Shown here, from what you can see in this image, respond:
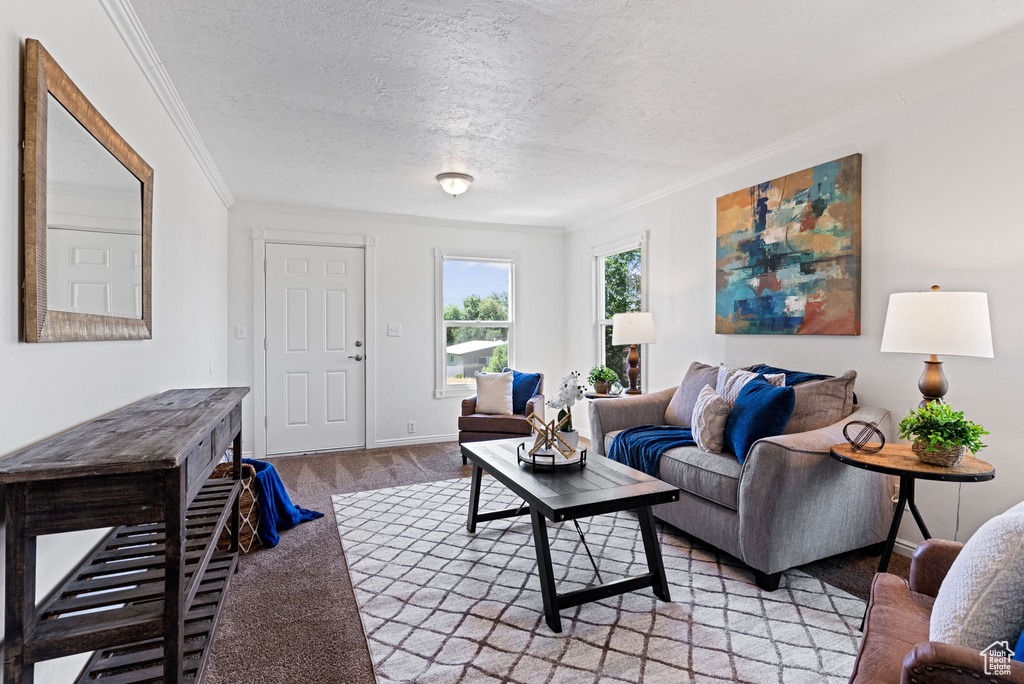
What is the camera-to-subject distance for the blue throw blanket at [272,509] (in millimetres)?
2895

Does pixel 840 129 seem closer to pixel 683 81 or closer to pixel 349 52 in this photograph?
pixel 683 81

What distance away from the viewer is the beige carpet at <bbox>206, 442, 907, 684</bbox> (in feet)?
5.95

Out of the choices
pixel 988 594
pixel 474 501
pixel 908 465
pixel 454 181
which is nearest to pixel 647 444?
pixel 474 501

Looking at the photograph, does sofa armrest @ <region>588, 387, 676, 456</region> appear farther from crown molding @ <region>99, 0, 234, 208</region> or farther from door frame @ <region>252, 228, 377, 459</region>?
crown molding @ <region>99, 0, 234, 208</region>

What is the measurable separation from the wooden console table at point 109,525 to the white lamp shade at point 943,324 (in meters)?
2.70

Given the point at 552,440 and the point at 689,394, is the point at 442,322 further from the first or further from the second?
the point at 552,440

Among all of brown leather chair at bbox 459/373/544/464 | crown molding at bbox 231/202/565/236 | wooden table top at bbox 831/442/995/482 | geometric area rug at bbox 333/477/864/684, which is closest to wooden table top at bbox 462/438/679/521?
geometric area rug at bbox 333/477/864/684

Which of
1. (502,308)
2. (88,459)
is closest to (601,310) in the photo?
(502,308)

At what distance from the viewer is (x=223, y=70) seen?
7.98ft

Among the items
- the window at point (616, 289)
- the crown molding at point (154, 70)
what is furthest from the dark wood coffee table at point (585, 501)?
the window at point (616, 289)

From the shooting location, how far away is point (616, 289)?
17.2ft

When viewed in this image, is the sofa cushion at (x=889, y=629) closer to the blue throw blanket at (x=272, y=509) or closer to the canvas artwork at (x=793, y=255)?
the canvas artwork at (x=793, y=255)

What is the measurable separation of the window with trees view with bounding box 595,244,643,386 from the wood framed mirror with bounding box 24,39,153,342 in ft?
12.5

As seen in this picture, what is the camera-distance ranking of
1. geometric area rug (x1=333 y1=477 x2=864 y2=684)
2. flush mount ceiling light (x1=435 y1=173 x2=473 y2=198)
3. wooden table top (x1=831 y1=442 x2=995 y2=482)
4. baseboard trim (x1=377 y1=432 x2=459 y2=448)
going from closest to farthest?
1. geometric area rug (x1=333 y1=477 x2=864 y2=684)
2. wooden table top (x1=831 y1=442 x2=995 y2=482)
3. flush mount ceiling light (x1=435 y1=173 x2=473 y2=198)
4. baseboard trim (x1=377 y1=432 x2=459 y2=448)
